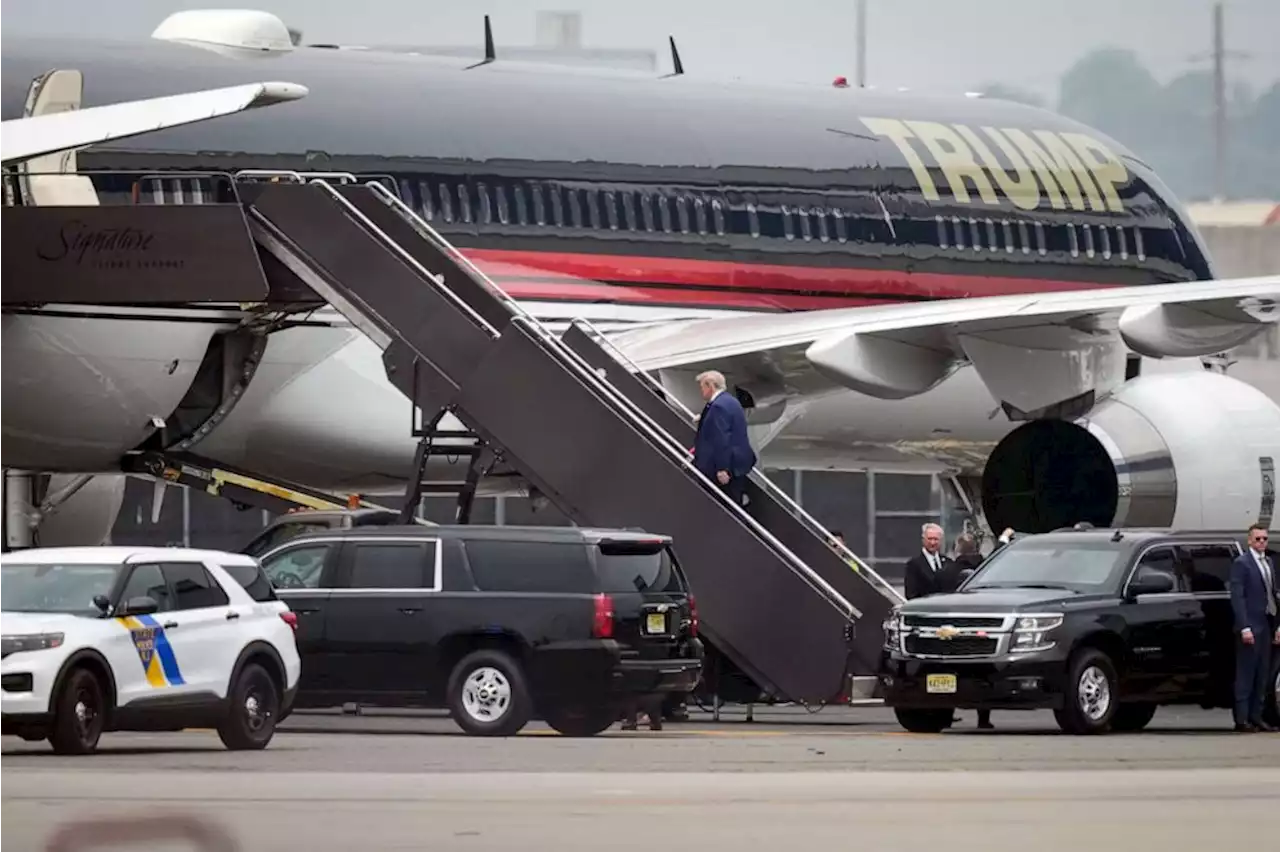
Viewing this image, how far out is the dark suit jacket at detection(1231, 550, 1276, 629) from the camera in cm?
2162

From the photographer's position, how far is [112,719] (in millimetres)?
17234

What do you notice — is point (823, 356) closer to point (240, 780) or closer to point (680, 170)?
point (680, 170)

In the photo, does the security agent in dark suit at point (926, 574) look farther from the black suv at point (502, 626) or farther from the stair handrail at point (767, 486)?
the black suv at point (502, 626)

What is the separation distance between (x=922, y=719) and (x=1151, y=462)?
3883 millimetres

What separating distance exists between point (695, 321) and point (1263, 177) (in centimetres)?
629

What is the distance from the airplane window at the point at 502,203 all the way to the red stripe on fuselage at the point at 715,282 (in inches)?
11.2

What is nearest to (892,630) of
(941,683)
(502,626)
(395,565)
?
(941,683)

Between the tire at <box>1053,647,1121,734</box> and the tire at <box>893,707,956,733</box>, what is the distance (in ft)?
3.00

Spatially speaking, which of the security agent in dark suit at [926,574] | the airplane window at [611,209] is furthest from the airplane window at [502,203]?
the security agent in dark suit at [926,574]

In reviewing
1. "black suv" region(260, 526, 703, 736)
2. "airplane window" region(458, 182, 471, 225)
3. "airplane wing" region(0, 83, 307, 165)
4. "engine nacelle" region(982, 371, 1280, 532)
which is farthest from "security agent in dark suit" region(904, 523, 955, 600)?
"airplane wing" region(0, 83, 307, 165)

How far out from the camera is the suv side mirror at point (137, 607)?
57.4ft

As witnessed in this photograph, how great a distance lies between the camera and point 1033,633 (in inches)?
806

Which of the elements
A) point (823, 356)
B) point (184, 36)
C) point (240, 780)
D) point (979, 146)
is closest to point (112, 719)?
point (240, 780)

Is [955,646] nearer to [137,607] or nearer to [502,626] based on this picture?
[502,626]
